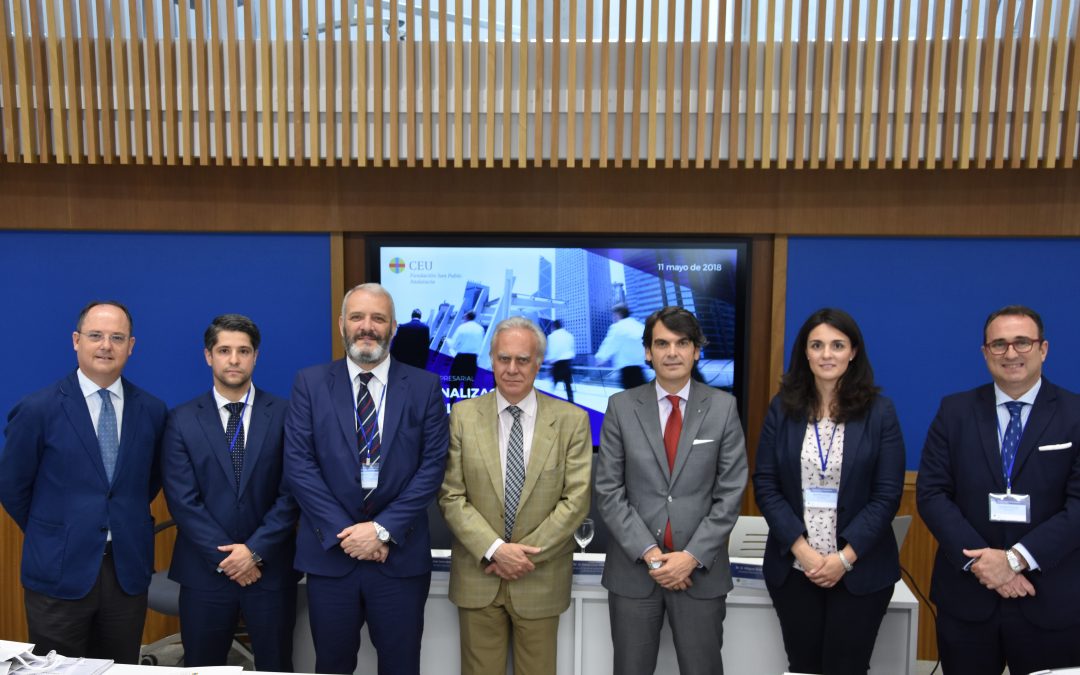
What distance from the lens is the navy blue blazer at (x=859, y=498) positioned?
263cm

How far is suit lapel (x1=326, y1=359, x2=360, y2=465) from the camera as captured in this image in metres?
2.74

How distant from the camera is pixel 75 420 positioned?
8.75 feet

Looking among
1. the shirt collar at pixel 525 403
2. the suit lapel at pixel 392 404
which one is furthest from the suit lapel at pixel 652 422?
the suit lapel at pixel 392 404

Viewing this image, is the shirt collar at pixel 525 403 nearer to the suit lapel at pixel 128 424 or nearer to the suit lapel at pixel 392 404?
the suit lapel at pixel 392 404

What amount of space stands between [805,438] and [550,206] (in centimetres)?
186

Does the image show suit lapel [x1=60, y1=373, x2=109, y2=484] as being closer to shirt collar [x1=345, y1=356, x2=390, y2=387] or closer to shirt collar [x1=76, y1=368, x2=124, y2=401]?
shirt collar [x1=76, y1=368, x2=124, y2=401]

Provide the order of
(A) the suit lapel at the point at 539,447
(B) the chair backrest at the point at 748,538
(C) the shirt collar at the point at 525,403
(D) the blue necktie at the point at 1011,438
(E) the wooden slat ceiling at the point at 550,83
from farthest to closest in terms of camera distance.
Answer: (E) the wooden slat ceiling at the point at 550,83 → (B) the chair backrest at the point at 748,538 → (C) the shirt collar at the point at 525,403 → (A) the suit lapel at the point at 539,447 → (D) the blue necktie at the point at 1011,438

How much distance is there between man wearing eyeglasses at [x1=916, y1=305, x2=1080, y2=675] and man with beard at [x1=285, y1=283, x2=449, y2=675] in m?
1.75

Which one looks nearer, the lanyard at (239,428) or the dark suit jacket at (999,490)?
the dark suit jacket at (999,490)

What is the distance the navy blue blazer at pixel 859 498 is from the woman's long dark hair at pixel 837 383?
1.5 inches

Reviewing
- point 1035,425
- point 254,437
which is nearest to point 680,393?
point 1035,425

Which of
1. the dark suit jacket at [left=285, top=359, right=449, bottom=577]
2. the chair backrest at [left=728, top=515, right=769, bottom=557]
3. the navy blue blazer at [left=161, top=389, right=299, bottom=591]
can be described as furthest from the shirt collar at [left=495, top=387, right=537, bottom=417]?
the chair backrest at [left=728, top=515, right=769, bottom=557]

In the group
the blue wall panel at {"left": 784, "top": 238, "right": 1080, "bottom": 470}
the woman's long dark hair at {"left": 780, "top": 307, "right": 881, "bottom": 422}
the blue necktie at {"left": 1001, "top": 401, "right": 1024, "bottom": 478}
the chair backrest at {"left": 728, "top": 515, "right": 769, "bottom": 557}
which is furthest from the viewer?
the blue wall panel at {"left": 784, "top": 238, "right": 1080, "bottom": 470}

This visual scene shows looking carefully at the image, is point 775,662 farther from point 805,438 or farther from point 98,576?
point 98,576
